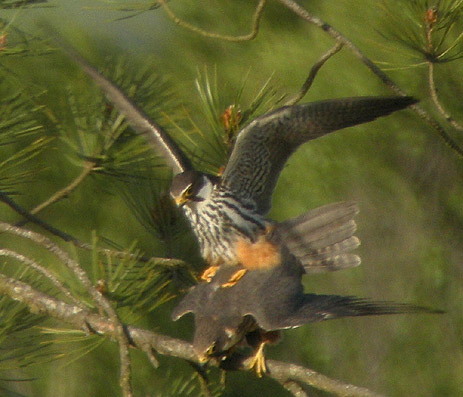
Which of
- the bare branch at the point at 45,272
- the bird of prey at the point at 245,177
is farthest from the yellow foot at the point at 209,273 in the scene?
the bare branch at the point at 45,272

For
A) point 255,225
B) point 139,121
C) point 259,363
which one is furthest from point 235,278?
point 139,121

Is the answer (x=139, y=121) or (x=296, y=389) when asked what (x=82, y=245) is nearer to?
(x=139, y=121)

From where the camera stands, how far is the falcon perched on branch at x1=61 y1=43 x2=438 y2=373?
6.50ft

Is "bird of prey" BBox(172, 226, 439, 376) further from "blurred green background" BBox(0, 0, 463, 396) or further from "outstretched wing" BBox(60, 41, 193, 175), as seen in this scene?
"blurred green background" BBox(0, 0, 463, 396)

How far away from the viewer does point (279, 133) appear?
2.19m

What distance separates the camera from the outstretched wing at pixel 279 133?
2088mm

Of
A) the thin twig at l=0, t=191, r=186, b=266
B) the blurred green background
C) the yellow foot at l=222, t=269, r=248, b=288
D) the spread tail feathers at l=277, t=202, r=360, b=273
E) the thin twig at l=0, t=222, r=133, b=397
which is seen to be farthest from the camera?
the blurred green background

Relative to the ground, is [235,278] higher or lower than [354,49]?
lower

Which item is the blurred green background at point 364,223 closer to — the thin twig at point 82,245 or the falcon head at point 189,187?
the falcon head at point 189,187

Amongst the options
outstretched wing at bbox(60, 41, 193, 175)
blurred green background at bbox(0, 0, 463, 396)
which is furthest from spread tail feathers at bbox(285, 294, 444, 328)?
blurred green background at bbox(0, 0, 463, 396)

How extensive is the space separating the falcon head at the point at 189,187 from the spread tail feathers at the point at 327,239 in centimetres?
23

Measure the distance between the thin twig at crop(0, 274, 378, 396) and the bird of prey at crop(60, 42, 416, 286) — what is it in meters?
Answer: 0.30

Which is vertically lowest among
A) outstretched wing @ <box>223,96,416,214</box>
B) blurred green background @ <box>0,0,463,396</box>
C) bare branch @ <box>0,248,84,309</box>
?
blurred green background @ <box>0,0,463,396</box>

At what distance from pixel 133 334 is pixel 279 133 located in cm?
63
